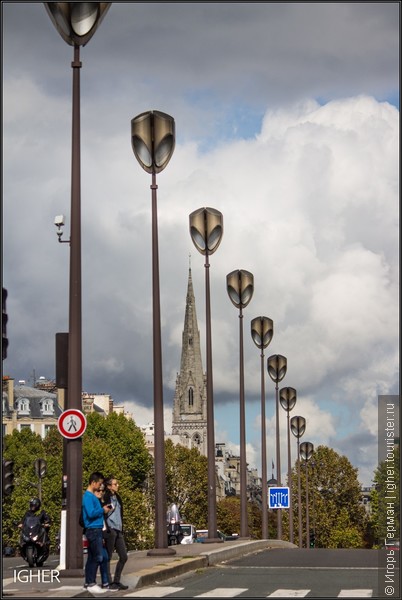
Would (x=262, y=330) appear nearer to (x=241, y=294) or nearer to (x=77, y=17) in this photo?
(x=241, y=294)

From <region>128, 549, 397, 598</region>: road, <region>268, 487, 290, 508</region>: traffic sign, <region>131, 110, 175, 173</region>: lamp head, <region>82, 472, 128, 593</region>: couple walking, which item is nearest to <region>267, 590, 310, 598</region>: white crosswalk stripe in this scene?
<region>128, 549, 397, 598</region>: road

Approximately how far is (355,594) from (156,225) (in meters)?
11.7

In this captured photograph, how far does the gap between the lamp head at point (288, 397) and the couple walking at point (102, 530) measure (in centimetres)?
4545

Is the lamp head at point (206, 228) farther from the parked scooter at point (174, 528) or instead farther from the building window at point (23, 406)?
the building window at point (23, 406)

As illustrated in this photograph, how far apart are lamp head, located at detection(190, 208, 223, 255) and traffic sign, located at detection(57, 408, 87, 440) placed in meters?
16.7

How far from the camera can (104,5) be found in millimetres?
18547

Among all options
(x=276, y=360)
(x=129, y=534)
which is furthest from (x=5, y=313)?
(x=129, y=534)

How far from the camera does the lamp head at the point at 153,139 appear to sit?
2478 cm

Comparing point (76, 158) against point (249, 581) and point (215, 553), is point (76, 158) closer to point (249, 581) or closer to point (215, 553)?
point (249, 581)

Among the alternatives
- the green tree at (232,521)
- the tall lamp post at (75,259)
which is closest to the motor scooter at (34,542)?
the tall lamp post at (75,259)

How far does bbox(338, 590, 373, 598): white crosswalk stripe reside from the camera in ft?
50.0

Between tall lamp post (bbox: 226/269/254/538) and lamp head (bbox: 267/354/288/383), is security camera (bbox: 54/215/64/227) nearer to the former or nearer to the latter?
tall lamp post (bbox: 226/269/254/538)

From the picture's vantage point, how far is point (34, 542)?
83.0 ft

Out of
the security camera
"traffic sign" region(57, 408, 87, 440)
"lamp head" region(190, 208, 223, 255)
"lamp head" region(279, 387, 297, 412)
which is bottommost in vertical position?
"traffic sign" region(57, 408, 87, 440)
